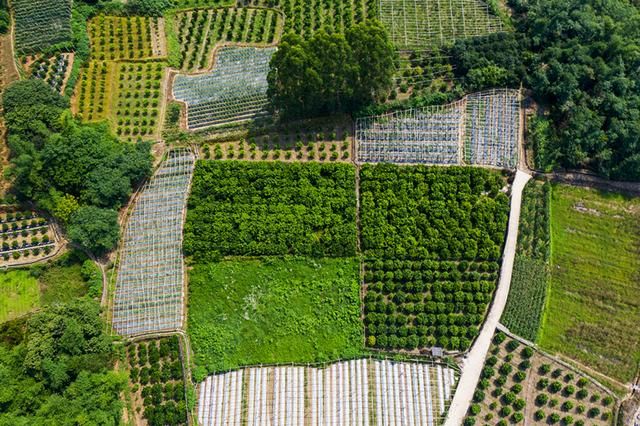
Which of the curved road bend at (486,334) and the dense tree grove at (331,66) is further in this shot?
the dense tree grove at (331,66)

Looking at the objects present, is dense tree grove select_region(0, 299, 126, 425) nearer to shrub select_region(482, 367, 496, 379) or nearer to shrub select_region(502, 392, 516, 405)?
shrub select_region(482, 367, 496, 379)

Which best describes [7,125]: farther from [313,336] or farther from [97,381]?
[313,336]

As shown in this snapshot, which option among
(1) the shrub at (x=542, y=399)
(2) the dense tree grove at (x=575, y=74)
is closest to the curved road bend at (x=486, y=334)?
(1) the shrub at (x=542, y=399)

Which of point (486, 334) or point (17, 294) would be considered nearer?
point (486, 334)

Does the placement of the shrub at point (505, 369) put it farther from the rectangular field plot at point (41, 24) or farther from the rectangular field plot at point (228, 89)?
the rectangular field plot at point (41, 24)

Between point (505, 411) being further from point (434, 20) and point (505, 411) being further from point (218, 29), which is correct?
point (218, 29)

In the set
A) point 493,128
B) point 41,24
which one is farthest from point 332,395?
point 41,24
